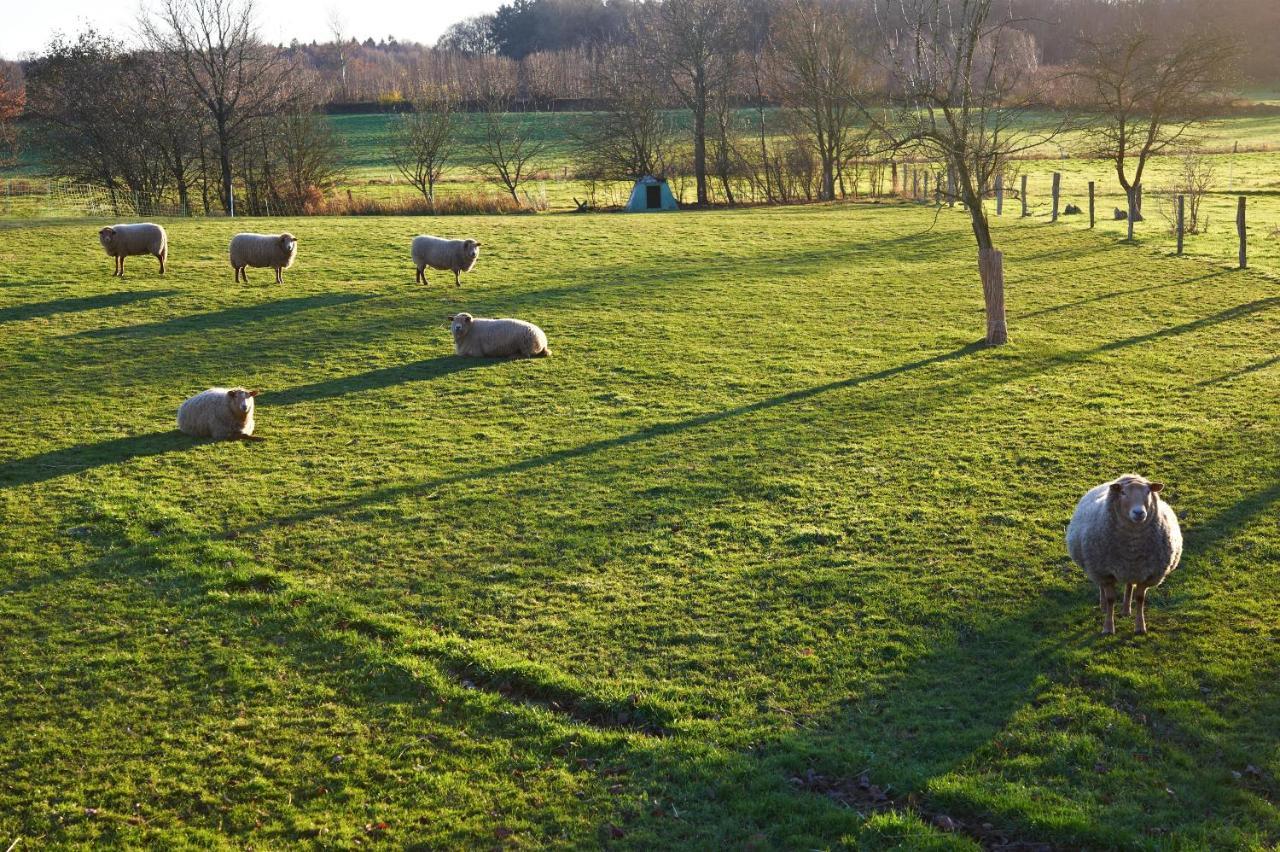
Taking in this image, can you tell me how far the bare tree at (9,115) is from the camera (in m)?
64.0

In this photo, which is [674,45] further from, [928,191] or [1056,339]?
[1056,339]

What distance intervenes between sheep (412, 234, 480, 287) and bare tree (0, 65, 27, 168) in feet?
162

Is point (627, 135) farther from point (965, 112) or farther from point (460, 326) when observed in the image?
point (965, 112)

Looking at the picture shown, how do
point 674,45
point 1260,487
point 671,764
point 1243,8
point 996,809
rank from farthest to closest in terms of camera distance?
point 1243,8, point 674,45, point 1260,487, point 671,764, point 996,809

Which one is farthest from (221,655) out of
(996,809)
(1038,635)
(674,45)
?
(674,45)

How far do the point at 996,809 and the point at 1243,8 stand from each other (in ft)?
387

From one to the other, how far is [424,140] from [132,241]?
34771 mm

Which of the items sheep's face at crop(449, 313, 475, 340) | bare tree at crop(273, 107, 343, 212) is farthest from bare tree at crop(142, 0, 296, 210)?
sheep's face at crop(449, 313, 475, 340)

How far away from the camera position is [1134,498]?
9.20 metres

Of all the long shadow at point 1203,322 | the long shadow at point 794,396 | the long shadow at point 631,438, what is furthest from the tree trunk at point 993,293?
the long shadow at point 1203,322

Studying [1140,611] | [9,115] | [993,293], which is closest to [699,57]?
[993,293]

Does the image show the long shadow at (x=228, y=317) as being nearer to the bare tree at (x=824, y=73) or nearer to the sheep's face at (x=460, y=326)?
the sheep's face at (x=460, y=326)

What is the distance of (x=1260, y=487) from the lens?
44.2 ft

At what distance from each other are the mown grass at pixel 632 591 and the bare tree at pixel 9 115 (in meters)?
49.5
